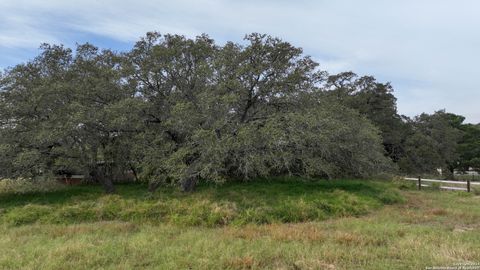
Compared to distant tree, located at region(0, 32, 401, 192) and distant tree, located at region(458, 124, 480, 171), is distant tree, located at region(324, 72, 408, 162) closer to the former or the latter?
distant tree, located at region(458, 124, 480, 171)

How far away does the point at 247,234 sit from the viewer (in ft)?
28.6

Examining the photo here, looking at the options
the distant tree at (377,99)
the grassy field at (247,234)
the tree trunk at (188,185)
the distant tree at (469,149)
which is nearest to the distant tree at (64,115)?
the tree trunk at (188,185)

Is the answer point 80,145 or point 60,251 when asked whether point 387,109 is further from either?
point 60,251

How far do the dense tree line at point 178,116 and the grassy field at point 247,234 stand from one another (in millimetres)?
2043

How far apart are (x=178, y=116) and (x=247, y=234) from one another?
8.36 meters

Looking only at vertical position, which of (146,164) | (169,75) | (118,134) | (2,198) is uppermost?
(169,75)

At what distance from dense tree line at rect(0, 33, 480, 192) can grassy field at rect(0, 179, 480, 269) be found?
2.04 meters

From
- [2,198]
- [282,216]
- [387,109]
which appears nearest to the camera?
[282,216]

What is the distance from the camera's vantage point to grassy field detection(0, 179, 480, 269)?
6.41m

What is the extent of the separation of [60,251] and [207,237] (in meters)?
2.92

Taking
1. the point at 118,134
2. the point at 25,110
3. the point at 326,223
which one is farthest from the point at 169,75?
the point at 326,223

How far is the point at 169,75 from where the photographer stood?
19000mm

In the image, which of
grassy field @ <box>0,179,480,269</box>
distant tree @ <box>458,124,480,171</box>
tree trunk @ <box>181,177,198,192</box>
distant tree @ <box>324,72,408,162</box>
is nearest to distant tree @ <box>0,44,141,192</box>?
tree trunk @ <box>181,177,198,192</box>

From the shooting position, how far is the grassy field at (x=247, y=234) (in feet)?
21.0
